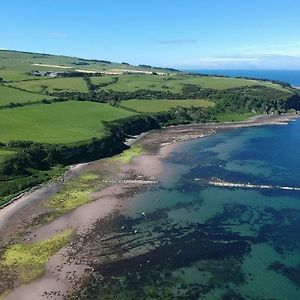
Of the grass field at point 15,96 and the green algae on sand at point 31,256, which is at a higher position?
the grass field at point 15,96

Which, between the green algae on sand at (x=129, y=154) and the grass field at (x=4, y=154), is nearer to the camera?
the grass field at (x=4, y=154)

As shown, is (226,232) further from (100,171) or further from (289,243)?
(100,171)

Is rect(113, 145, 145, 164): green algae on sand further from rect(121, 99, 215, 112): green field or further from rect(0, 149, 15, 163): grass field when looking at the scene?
rect(121, 99, 215, 112): green field

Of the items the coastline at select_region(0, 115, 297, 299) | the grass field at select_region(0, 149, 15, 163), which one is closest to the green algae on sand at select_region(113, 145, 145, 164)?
the coastline at select_region(0, 115, 297, 299)

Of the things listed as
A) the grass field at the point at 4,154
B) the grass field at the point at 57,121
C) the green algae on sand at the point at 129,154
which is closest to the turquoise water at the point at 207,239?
the green algae on sand at the point at 129,154

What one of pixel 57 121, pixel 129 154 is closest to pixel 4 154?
pixel 129 154

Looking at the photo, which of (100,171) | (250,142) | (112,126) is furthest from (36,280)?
(250,142)

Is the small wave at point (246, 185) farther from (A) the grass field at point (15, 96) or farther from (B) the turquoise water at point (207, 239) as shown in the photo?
(A) the grass field at point (15, 96)
